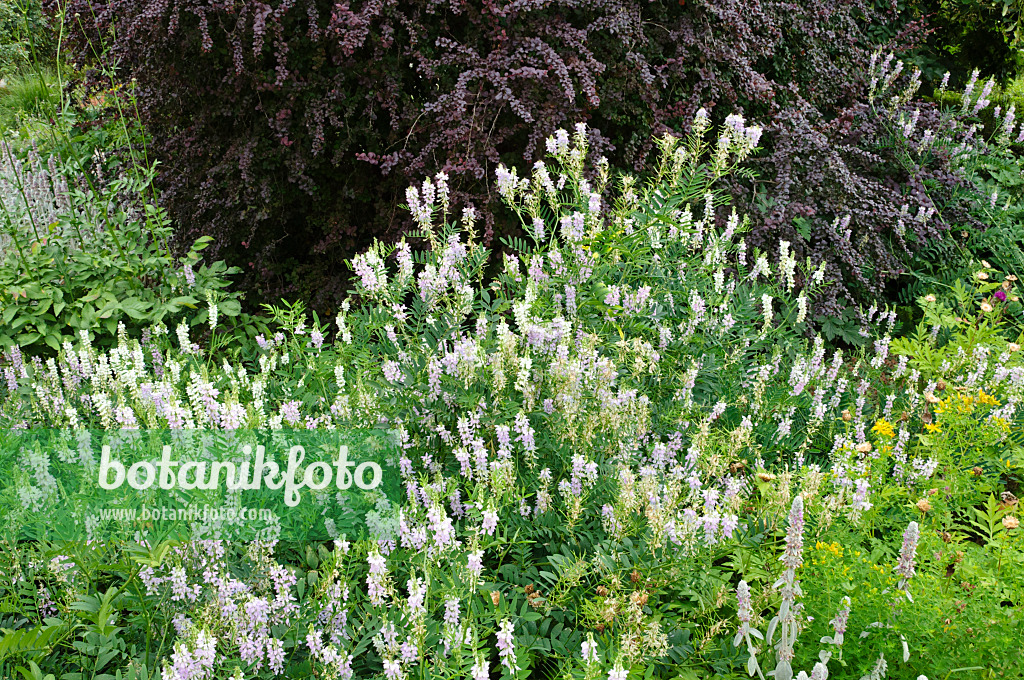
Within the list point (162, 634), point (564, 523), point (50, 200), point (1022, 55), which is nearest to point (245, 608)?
point (162, 634)

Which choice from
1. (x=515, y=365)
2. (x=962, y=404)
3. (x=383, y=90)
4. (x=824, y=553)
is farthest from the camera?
(x=383, y=90)

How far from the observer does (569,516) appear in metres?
1.86

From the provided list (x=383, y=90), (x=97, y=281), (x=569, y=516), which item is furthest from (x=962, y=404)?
(x=97, y=281)

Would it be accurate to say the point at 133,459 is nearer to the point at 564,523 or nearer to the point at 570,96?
the point at 564,523

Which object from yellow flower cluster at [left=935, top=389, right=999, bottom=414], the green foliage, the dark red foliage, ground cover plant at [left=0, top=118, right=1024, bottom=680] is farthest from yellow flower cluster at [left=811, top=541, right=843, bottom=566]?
the green foliage

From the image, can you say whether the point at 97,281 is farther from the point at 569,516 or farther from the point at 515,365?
the point at 569,516

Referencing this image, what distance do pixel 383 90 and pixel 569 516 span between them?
277 cm

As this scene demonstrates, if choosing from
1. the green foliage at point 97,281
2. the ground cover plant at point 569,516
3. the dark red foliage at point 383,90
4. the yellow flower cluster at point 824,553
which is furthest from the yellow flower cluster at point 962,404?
the green foliage at point 97,281

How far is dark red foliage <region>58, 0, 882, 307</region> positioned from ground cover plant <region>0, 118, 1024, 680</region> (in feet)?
3.42

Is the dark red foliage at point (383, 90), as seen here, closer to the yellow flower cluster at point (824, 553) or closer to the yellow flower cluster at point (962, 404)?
the yellow flower cluster at point (962, 404)

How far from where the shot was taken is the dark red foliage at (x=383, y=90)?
3.70m

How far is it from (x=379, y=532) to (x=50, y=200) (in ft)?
15.3

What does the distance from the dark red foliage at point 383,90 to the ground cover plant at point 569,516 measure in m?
1.04

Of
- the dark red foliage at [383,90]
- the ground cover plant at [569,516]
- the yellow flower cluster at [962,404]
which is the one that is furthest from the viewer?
the dark red foliage at [383,90]
